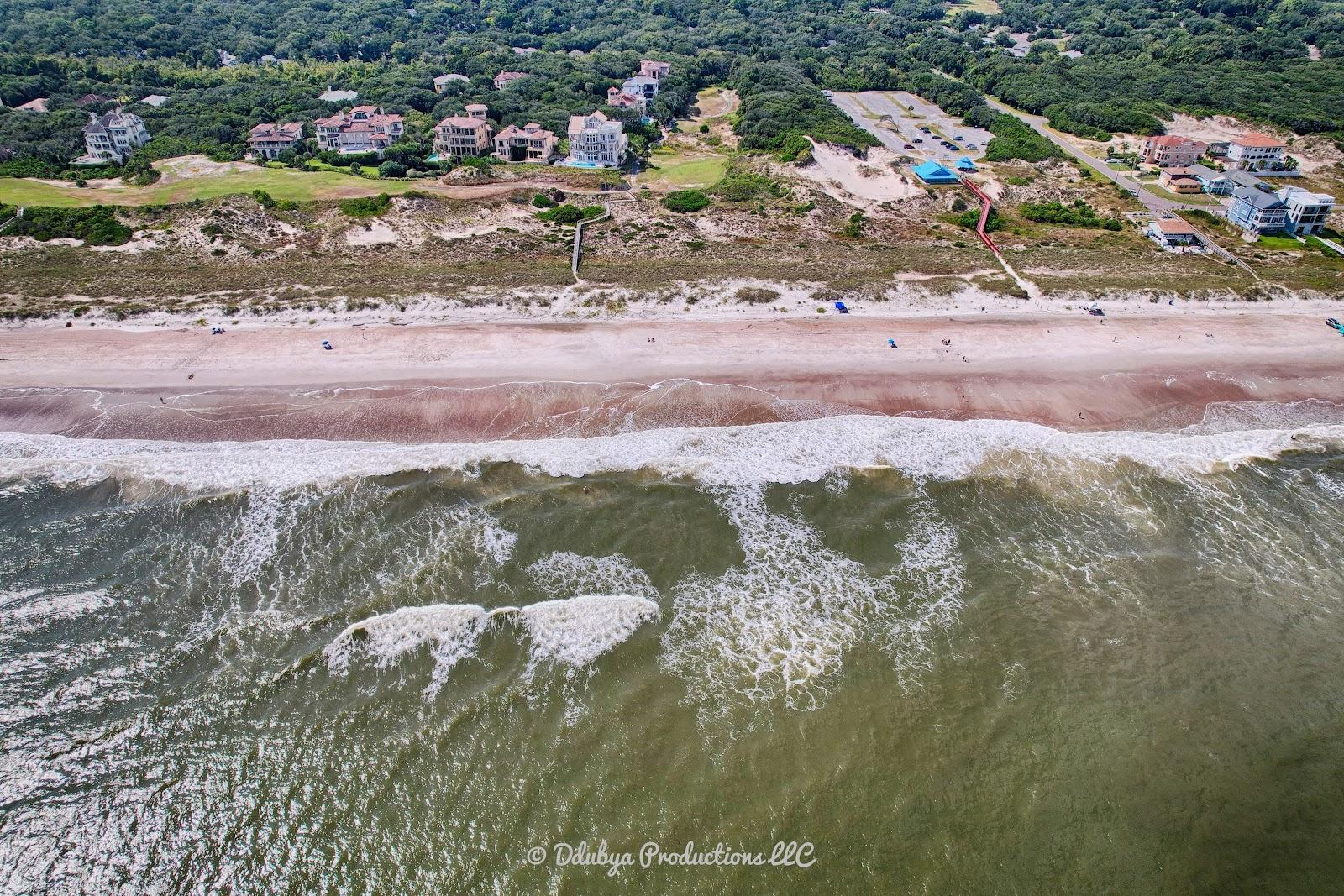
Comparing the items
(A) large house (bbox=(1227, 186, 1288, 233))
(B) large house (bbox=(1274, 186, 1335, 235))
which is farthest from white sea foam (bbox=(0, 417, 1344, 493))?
(B) large house (bbox=(1274, 186, 1335, 235))

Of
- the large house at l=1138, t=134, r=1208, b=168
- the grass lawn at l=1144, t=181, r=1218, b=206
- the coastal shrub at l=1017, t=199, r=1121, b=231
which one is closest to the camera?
the coastal shrub at l=1017, t=199, r=1121, b=231

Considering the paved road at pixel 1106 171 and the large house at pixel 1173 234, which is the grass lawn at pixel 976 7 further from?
the large house at pixel 1173 234

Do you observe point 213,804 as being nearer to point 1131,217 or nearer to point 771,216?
point 771,216

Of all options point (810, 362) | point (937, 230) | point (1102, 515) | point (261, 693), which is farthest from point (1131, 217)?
point (261, 693)

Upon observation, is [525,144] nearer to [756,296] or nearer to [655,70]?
[655,70]

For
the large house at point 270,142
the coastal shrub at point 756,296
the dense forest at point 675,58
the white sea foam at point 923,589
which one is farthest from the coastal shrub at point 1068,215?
the large house at point 270,142

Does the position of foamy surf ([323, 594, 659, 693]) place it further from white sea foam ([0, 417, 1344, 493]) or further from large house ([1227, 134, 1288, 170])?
large house ([1227, 134, 1288, 170])

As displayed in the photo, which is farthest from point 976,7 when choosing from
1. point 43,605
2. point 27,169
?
point 43,605
